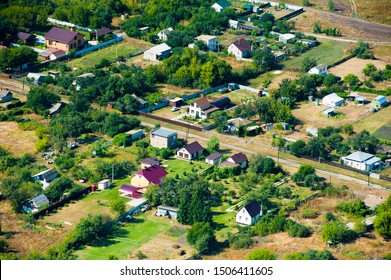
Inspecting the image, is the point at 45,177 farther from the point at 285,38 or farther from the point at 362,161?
the point at 285,38

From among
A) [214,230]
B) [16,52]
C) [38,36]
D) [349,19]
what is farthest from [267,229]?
[349,19]

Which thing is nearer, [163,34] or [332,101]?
[332,101]

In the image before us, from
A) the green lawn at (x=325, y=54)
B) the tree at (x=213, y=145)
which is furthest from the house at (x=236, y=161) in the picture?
the green lawn at (x=325, y=54)

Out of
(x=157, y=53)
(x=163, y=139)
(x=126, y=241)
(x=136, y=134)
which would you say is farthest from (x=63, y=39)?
(x=126, y=241)

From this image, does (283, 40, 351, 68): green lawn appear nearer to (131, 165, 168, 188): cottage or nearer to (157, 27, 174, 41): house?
(157, 27, 174, 41): house

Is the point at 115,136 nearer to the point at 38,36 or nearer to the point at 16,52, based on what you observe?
the point at 16,52

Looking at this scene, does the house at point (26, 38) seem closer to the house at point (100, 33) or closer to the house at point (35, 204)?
the house at point (100, 33)
